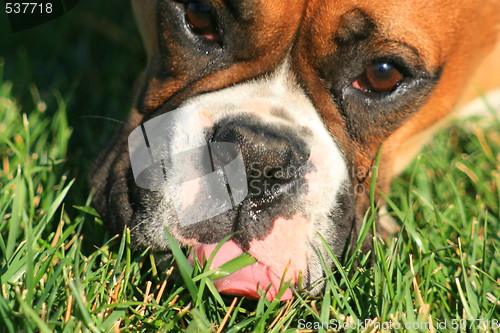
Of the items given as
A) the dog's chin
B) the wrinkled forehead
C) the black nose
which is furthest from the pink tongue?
the wrinkled forehead

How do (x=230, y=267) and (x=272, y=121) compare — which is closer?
(x=230, y=267)

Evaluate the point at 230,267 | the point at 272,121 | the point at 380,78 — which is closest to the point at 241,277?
the point at 230,267

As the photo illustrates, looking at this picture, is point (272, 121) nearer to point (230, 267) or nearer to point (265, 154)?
point (265, 154)

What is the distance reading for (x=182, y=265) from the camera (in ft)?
6.37

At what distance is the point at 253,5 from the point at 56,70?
1949 millimetres

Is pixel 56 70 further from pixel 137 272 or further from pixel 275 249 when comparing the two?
pixel 275 249

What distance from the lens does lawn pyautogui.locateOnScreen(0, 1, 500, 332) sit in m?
1.86

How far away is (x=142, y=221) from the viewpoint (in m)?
2.12

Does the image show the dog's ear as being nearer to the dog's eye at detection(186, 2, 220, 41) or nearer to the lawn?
the dog's eye at detection(186, 2, 220, 41)

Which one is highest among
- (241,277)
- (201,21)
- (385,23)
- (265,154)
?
(201,21)

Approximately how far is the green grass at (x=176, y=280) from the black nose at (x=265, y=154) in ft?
1.06

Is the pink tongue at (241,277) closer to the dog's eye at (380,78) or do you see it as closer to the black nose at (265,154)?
the black nose at (265,154)

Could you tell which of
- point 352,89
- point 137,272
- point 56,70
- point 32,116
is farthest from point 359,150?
point 56,70

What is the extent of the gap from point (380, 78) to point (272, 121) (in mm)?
480
